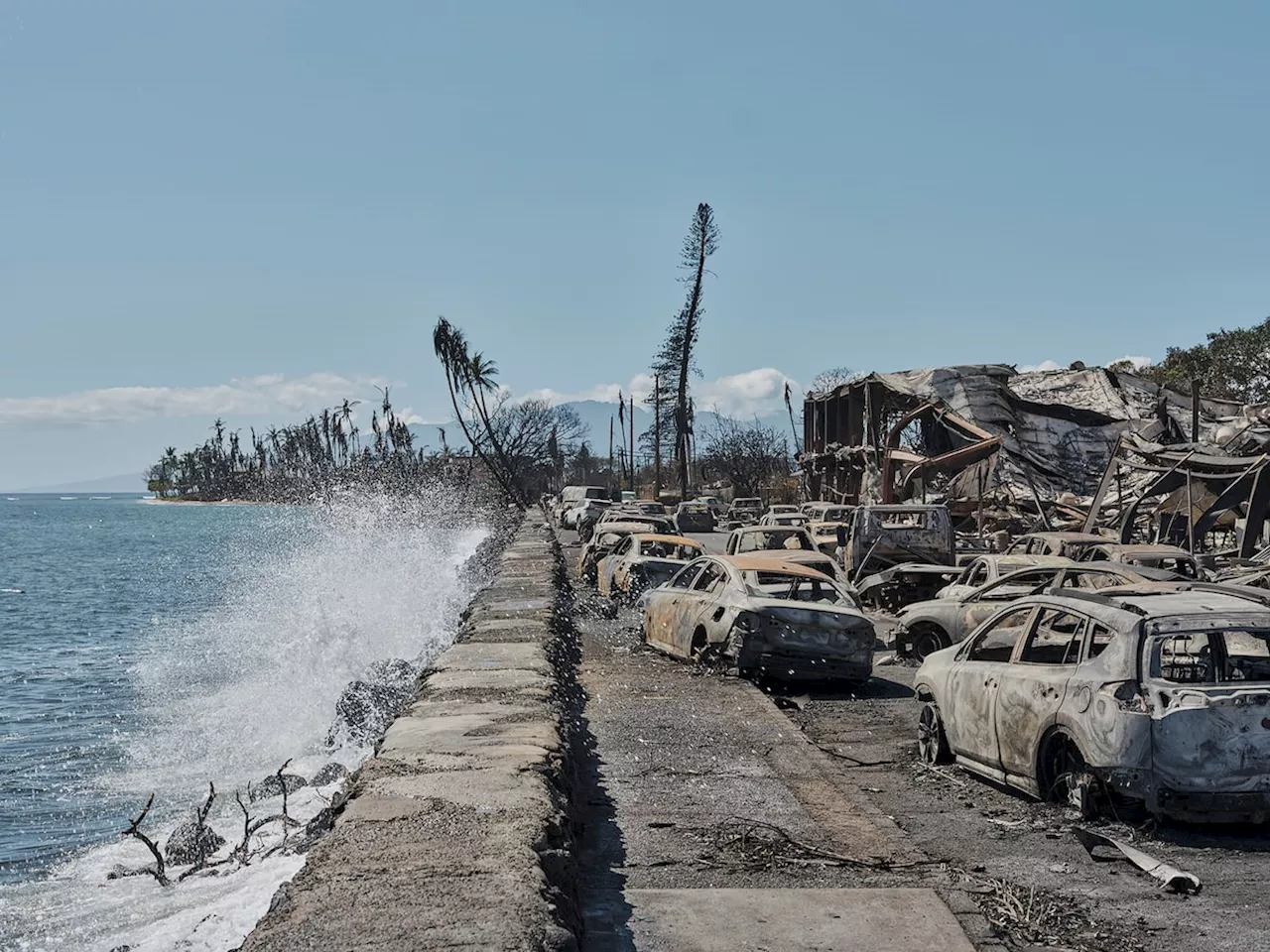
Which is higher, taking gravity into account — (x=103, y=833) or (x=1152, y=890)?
(x=1152, y=890)

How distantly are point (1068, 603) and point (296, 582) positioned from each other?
44.0 meters

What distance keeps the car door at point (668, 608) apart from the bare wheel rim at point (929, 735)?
5.44 metres

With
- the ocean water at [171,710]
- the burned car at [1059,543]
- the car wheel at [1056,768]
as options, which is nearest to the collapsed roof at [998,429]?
the burned car at [1059,543]

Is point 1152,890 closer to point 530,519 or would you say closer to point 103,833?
point 103,833

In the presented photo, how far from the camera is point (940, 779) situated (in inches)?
372

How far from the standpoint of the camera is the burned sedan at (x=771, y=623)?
44.2ft

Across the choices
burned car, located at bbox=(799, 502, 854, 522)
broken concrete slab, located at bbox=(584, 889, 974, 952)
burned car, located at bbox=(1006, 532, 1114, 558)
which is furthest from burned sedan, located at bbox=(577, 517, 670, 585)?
broken concrete slab, located at bbox=(584, 889, 974, 952)

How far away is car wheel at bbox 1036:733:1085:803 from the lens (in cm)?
812

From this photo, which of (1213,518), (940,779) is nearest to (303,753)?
(940,779)

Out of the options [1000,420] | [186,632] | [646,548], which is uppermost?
[1000,420]

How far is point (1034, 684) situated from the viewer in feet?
27.5

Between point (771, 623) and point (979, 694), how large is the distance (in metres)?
4.55

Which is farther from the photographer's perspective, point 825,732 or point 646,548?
point 646,548

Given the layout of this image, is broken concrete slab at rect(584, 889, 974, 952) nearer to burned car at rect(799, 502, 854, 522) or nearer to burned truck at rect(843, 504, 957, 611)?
burned truck at rect(843, 504, 957, 611)
